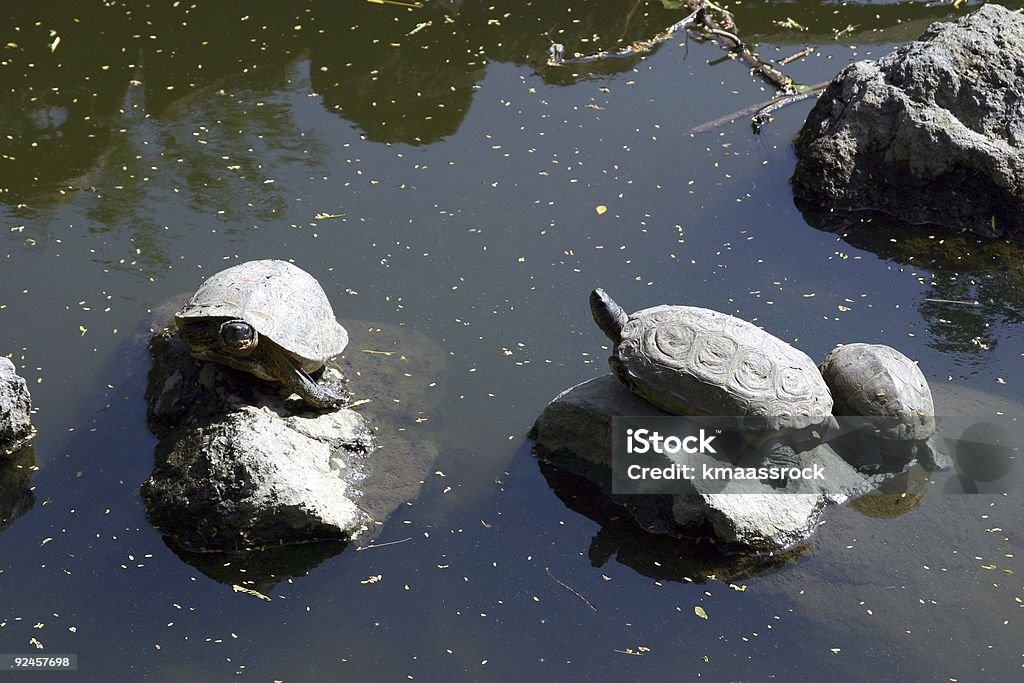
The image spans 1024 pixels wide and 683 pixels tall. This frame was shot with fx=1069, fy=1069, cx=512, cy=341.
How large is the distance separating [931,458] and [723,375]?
1539mm

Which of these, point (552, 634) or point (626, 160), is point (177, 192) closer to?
point (626, 160)

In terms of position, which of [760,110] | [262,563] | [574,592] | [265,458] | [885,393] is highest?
[885,393]

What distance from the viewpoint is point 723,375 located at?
19.4ft

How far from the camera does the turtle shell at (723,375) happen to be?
5.91 metres

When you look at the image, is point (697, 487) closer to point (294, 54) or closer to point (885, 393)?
point (885, 393)

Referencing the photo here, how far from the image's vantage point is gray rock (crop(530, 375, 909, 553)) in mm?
5824

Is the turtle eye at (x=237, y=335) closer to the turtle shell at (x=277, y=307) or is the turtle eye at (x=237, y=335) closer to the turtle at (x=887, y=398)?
the turtle shell at (x=277, y=307)

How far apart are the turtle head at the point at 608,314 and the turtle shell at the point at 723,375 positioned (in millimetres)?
308

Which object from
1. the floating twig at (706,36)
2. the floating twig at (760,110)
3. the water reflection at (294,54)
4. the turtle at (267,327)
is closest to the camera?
the turtle at (267,327)

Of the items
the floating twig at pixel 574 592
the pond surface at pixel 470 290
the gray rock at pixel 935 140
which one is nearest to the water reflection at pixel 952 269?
the pond surface at pixel 470 290

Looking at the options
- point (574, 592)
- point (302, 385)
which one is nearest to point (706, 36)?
point (302, 385)

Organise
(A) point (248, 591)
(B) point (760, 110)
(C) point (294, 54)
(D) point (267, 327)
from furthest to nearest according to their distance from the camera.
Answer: (C) point (294, 54), (B) point (760, 110), (D) point (267, 327), (A) point (248, 591)

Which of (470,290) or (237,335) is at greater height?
(237,335)

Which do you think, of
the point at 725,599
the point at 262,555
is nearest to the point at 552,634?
the point at 725,599
